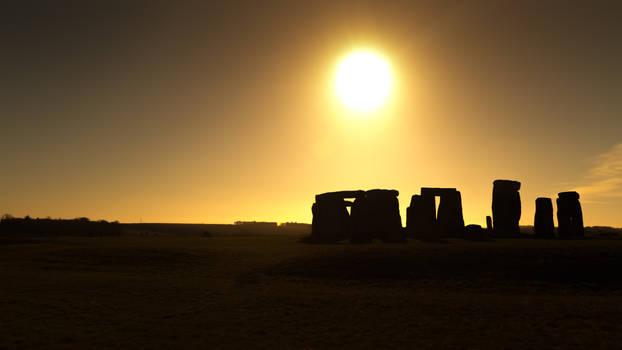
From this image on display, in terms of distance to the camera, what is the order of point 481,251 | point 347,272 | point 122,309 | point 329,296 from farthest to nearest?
1. point 481,251
2. point 347,272
3. point 329,296
4. point 122,309

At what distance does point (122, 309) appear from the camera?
13.8m

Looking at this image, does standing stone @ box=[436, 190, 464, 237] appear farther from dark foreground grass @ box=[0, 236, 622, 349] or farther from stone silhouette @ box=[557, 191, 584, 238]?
dark foreground grass @ box=[0, 236, 622, 349]

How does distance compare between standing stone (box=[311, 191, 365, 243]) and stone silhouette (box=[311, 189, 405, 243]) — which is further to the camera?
standing stone (box=[311, 191, 365, 243])

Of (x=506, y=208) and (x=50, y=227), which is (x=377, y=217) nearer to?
(x=506, y=208)

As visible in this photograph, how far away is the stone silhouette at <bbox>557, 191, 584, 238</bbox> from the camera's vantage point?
3838 centimetres

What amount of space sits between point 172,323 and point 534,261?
56.8 ft

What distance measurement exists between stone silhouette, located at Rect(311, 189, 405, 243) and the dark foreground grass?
9.78 m

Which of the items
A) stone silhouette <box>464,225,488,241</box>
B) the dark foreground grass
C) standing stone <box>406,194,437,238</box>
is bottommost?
the dark foreground grass

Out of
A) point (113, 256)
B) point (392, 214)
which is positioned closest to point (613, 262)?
point (392, 214)

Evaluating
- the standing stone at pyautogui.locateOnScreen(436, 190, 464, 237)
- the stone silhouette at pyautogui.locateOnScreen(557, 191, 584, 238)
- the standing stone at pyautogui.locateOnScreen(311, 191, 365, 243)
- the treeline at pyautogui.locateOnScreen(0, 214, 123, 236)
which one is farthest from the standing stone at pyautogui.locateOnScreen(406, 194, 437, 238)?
the treeline at pyautogui.locateOnScreen(0, 214, 123, 236)

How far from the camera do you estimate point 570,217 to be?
1521 inches

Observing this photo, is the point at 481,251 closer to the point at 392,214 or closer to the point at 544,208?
the point at 392,214

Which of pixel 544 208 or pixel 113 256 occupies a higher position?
pixel 544 208

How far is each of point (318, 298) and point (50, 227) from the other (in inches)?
2427
